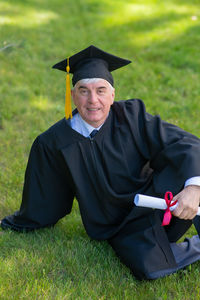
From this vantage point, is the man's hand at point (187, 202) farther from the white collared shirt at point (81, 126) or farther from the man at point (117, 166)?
the white collared shirt at point (81, 126)

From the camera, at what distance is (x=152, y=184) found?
11.1 feet

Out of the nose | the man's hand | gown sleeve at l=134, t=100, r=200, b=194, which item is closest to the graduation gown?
gown sleeve at l=134, t=100, r=200, b=194

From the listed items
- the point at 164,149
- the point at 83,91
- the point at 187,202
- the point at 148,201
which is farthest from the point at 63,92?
the point at 148,201

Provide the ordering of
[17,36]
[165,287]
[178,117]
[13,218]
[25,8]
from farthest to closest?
[25,8] < [17,36] < [178,117] < [13,218] < [165,287]

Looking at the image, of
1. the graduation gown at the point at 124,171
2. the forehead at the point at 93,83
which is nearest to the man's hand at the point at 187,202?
the graduation gown at the point at 124,171

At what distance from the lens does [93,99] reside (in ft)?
10.2

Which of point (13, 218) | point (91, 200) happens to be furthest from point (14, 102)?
point (91, 200)

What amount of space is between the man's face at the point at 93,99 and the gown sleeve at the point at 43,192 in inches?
17.1

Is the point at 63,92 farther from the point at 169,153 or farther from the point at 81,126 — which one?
the point at 169,153

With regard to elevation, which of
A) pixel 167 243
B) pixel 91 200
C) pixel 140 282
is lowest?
pixel 140 282

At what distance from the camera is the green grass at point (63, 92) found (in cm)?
307

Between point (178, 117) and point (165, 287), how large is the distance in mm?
3191

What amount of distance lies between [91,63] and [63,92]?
3595 millimetres

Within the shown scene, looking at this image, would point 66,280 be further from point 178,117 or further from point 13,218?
point 178,117
